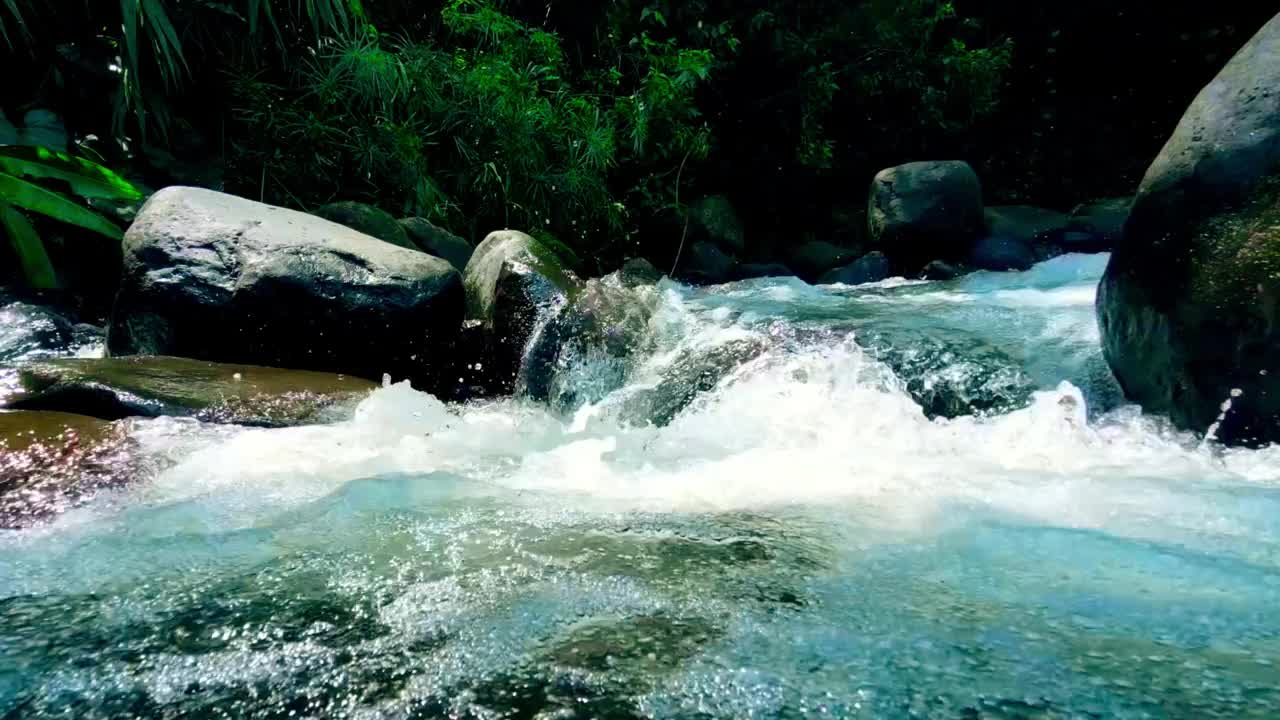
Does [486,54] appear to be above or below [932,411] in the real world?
above

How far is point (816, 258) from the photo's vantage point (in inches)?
342

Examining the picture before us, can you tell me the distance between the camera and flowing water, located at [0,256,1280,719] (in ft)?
4.66

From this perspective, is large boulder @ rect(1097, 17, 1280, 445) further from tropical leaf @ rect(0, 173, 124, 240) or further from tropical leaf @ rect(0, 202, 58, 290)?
tropical leaf @ rect(0, 202, 58, 290)

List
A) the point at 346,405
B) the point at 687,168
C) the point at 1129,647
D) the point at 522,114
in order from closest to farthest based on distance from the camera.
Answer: the point at 1129,647 < the point at 346,405 < the point at 522,114 < the point at 687,168

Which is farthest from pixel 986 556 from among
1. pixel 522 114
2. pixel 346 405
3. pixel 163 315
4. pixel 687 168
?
pixel 687 168

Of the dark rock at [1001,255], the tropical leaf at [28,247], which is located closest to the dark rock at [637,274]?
the dark rock at [1001,255]

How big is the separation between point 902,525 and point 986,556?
26 cm

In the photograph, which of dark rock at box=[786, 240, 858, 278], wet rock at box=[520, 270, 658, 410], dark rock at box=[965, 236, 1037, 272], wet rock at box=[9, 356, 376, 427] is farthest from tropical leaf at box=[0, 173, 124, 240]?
dark rock at box=[965, 236, 1037, 272]

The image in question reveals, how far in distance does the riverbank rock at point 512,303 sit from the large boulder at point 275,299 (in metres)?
0.22

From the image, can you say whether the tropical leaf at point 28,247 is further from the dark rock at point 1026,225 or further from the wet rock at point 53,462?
the dark rock at point 1026,225

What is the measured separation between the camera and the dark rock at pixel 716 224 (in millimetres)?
9000

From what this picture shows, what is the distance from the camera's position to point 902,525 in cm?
223

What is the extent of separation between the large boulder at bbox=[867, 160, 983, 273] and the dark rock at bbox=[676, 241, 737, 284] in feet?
4.50

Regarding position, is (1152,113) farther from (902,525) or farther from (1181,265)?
(902,525)
